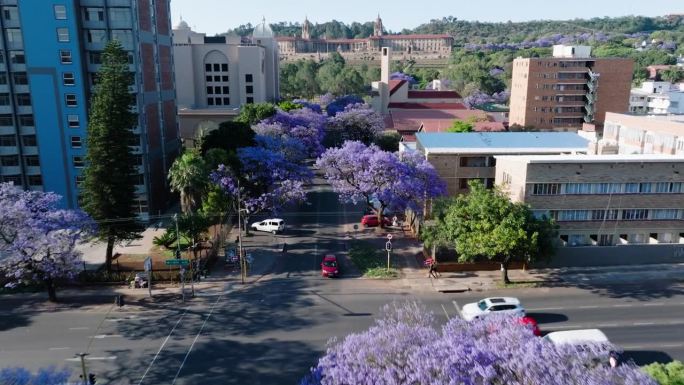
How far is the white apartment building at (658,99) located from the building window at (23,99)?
4324 inches

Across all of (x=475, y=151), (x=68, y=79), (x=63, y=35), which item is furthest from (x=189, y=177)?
(x=475, y=151)

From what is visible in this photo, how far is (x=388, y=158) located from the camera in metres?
42.0

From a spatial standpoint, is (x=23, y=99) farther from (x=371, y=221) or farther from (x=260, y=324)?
(x=260, y=324)

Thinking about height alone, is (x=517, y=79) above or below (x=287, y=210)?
above

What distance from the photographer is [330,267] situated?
120 ft

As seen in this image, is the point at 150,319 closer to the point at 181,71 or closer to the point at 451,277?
the point at 451,277

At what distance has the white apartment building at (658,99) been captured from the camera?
11028 cm

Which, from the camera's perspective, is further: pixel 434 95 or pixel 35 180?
pixel 434 95

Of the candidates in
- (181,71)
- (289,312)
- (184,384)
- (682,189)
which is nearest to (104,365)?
(184,384)

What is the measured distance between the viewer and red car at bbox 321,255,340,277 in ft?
120

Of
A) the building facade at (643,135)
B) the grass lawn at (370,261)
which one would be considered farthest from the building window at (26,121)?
the building facade at (643,135)

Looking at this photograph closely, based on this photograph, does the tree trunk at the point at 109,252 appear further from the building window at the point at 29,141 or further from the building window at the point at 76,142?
the building window at the point at 29,141

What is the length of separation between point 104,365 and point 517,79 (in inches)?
3810

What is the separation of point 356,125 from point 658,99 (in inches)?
2928
